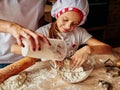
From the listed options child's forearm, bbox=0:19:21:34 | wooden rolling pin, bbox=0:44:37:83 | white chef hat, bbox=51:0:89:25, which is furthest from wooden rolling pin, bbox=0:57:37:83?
white chef hat, bbox=51:0:89:25

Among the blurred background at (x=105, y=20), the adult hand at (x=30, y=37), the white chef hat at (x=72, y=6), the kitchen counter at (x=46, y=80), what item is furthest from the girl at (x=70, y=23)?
the blurred background at (x=105, y=20)

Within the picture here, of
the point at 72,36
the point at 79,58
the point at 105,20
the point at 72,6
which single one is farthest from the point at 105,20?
the point at 79,58

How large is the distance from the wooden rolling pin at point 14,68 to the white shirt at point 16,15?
0.24m

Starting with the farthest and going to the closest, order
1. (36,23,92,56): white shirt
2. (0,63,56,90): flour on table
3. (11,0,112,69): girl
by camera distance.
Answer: (36,23,92,56): white shirt → (11,0,112,69): girl → (0,63,56,90): flour on table

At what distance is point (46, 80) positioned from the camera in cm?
100

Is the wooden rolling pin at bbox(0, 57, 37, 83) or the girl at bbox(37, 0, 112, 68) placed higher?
the girl at bbox(37, 0, 112, 68)

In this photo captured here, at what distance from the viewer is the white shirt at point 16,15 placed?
1207mm

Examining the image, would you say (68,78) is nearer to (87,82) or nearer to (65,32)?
(87,82)

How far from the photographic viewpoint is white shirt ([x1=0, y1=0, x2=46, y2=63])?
1.21 metres

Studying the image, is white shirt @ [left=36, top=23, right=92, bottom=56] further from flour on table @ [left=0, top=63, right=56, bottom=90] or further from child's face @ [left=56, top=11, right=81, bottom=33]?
flour on table @ [left=0, top=63, right=56, bottom=90]

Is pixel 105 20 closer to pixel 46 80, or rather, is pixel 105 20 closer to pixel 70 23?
pixel 70 23

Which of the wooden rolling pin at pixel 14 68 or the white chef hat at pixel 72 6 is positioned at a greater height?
the white chef hat at pixel 72 6

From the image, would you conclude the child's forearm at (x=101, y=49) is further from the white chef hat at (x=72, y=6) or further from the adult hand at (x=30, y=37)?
the adult hand at (x=30, y=37)

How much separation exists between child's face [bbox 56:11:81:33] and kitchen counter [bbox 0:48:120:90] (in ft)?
0.80
